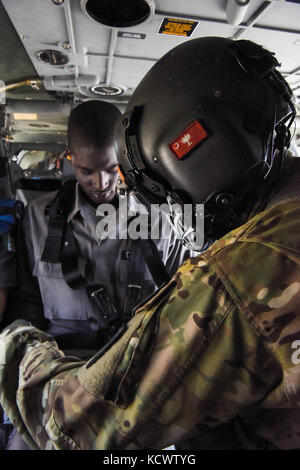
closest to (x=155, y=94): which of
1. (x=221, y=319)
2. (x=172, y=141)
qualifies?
(x=172, y=141)

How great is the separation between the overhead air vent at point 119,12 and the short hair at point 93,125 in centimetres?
44

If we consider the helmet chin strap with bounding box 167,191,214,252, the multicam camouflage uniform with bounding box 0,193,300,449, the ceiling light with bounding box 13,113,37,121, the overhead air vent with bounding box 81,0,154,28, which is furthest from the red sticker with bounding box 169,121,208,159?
the ceiling light with bounding box 13,113,37,121

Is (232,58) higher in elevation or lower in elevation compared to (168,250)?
higher

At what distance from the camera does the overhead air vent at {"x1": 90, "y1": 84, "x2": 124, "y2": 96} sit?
2650 millimetres

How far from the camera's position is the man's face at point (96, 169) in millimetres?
1893

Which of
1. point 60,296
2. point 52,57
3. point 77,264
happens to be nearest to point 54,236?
point 77,264

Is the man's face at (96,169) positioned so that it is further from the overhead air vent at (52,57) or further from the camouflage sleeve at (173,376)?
the camouflage sleeve at (173,376)

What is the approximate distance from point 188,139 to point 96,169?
43.9 inches

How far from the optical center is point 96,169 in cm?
191

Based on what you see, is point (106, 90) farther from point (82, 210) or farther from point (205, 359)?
point (205, 359)

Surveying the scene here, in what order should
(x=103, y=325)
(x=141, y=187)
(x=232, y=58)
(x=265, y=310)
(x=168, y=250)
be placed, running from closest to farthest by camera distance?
(x=265, y=310) → (x=232, y=58) → (x=141, y=187) → (x=103, y=325) → (x=168, y=250)

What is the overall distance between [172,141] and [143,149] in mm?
112

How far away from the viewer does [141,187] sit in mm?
1066

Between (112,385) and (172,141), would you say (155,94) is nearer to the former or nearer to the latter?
(172,141)
